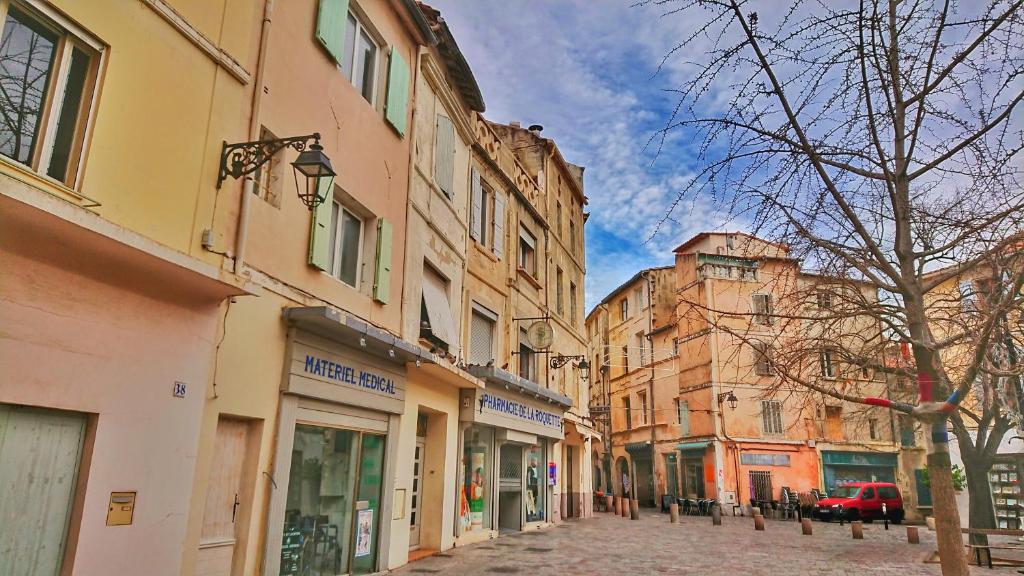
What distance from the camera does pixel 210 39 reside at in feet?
20.6

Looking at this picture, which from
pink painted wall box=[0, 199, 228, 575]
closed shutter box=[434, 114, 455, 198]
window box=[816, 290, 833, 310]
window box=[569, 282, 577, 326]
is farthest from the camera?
window box=[569, 282, 577, 326]

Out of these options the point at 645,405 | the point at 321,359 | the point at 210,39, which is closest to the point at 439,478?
the point at 321,359

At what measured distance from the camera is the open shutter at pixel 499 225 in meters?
16.1

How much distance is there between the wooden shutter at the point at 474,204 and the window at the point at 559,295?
6531 millimetres

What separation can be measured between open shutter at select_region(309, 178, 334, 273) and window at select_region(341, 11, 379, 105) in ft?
6.93

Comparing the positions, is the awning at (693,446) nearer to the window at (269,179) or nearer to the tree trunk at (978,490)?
the tree trunk at (978,490)

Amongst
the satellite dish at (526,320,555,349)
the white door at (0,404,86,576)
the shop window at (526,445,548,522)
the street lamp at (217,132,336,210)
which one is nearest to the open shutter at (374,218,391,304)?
the street lamp at (217,132,336,210)

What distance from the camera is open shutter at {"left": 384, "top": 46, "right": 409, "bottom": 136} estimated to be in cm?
1032

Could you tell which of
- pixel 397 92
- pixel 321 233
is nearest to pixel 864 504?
pixel 397 92

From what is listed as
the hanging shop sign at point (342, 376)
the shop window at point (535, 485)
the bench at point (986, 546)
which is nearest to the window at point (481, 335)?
the shop window at point (535, 485)

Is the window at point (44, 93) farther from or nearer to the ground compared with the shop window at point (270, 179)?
nearer to the ground

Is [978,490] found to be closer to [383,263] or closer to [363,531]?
[363,531]

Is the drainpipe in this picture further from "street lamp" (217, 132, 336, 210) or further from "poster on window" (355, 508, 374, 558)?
"poster on window" (355, 508, 374, 558)

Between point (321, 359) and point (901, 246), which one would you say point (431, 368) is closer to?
point (321, 359)
